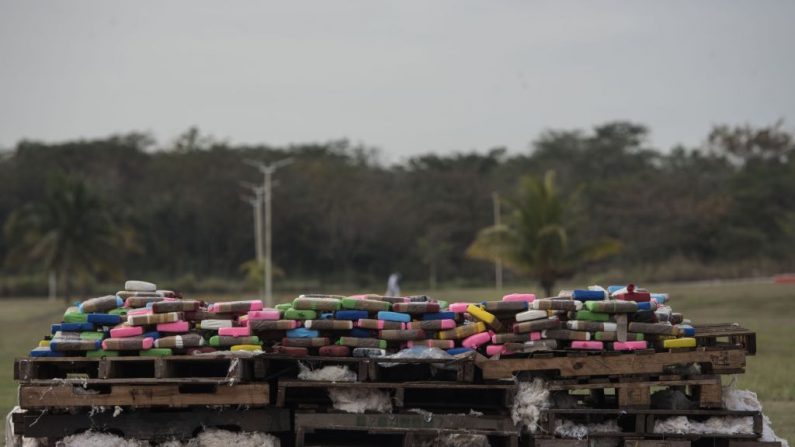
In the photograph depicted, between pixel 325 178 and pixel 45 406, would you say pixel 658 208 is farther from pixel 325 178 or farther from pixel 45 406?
pixel 45 406

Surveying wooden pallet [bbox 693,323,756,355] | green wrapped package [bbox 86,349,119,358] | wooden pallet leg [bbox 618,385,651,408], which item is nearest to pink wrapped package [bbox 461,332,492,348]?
wooden pallet leg [bbox 618,385,651,408]

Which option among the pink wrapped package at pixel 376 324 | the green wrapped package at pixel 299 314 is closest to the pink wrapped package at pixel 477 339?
the pink wrapped package at pixel 376 324

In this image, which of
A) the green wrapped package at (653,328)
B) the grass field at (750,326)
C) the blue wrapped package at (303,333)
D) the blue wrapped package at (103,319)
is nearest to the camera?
the green wrapped package at (653,328)

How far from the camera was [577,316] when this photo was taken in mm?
9242

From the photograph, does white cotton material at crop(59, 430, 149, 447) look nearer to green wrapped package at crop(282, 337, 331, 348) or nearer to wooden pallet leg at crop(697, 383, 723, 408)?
green wrapped package at crop(282, 337, 331, 348)

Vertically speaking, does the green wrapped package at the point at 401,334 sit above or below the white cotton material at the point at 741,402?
above

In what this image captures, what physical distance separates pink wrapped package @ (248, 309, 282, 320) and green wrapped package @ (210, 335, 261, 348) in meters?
0.17

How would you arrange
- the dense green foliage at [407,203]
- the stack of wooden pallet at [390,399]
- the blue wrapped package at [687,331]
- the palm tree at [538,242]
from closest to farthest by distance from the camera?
1. the stack of wooden pallet at [390,399]
2. the blue wrapped package at [687,331]
3. the palm tree at [538,242]
4. the dense green foliage at [407,203]

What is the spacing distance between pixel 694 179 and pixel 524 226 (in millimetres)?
36048

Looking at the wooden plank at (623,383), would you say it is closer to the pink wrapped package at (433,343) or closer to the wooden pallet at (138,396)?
the pink wrapped package at (433,343)

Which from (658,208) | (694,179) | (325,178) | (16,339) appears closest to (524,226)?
(16,339)

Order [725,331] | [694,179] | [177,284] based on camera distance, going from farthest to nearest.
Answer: [694,179], [177,284], [725,331]

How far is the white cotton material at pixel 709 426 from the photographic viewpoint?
9.09 meters

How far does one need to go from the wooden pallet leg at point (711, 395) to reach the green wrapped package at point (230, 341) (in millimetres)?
3386
